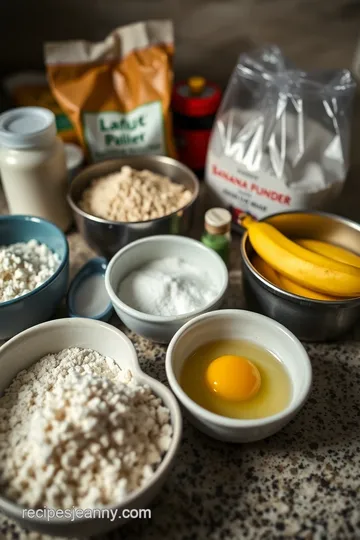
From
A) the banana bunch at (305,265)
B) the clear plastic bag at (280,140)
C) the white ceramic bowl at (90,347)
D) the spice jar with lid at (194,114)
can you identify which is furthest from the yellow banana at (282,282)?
the spice jar with lid at (194,114)

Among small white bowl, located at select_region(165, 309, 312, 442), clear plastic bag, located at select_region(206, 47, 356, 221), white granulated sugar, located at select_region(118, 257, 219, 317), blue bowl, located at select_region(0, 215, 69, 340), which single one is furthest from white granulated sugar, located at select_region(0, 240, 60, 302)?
clear plastic bag, located at select_region(206, 47, 356, 221)

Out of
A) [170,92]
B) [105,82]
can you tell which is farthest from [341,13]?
[105,82]

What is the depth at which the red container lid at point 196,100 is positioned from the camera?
3.59 feet

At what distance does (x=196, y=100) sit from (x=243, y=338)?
0.60 meters

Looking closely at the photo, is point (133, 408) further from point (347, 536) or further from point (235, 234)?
point (235, 234)

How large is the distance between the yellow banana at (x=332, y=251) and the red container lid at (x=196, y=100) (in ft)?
1.36

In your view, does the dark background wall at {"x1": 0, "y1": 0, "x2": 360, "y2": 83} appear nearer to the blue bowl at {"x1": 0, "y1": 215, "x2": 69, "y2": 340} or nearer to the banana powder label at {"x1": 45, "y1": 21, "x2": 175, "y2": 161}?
the banana powder label at {"x1": 45, "y1": 21, "x2": 175, "y2": 161}

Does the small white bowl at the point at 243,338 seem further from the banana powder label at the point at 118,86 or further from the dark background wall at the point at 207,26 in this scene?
the dark background wall at the point at 207,26

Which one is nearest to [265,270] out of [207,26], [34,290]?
[34,290]

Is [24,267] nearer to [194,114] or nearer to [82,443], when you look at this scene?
[82,443]

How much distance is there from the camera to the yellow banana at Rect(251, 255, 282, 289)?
0.82 meters

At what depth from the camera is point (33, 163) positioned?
0.89 metres

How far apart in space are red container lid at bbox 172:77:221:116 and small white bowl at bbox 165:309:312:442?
565 mm

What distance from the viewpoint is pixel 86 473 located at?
1.86 ft
